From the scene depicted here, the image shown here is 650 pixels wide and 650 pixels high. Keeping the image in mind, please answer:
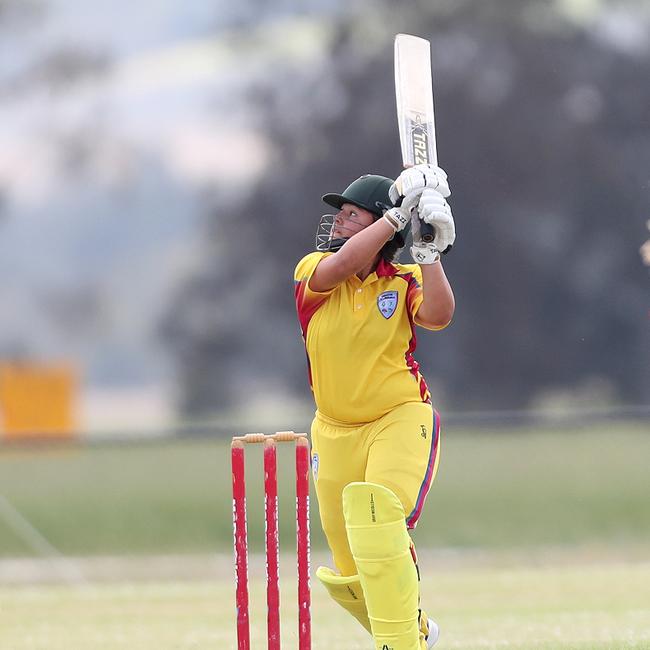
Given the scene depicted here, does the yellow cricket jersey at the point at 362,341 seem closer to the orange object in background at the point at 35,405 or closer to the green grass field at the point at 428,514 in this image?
the green grass field at the point at 428,514

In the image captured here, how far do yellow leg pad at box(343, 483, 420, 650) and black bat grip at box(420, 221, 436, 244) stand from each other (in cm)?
64

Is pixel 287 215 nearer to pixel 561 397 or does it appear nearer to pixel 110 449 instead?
pixel 561 397

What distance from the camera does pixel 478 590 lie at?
7.80 m

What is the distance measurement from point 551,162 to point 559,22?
2.33 metres

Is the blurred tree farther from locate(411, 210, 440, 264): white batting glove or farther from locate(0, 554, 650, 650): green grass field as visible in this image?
locate(411, 210, 440, 264): white batting glove

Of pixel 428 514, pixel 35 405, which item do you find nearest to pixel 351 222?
pixel 428 514

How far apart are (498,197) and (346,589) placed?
16.2 m

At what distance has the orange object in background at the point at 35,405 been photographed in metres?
15.0

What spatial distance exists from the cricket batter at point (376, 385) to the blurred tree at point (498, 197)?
14.8m

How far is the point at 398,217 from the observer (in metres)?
3.98

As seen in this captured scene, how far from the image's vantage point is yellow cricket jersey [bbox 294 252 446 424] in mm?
4191

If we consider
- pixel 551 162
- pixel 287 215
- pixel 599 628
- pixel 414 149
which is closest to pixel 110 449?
pixel 287 215

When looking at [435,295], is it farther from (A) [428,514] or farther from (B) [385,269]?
(A) [428,514]

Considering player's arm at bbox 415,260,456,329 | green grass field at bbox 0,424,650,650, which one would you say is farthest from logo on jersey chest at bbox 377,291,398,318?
green grass field at bbox 0,424,650,650
